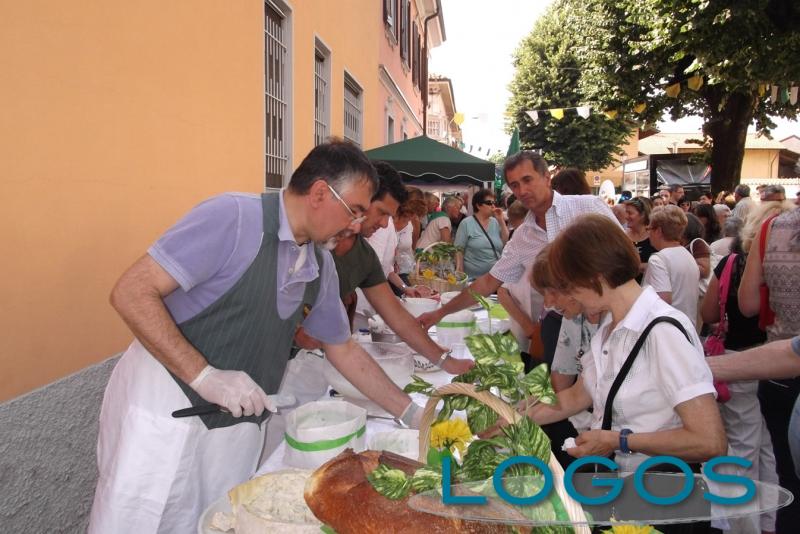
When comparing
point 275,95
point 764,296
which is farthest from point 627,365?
point 275,95

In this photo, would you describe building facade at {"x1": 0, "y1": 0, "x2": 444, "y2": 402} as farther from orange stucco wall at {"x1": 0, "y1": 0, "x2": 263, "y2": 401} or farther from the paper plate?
the paper plate

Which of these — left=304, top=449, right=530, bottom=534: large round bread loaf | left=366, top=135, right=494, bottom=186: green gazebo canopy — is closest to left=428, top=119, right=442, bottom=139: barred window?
left=366, top=135, right=494, bottom=186: green gazebo canopy

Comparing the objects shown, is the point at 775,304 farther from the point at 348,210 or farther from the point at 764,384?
the point at 348,210

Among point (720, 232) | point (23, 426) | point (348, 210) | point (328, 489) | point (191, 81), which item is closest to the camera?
point (328, 489)

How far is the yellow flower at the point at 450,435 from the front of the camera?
118cm

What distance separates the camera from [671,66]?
536 inches

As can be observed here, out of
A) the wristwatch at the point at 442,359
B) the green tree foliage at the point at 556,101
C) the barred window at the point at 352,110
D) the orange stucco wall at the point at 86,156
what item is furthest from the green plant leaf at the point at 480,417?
the green tree foliage at the point at 556,101

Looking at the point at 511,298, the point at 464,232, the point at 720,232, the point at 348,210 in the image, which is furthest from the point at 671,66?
the point at 348,210

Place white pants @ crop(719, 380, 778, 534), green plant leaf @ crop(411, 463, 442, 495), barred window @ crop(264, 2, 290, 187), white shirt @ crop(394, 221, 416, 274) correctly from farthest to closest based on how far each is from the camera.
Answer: white shirt @ crop(394, 221, 416, 274), barred window @ crop(264, 2, 290, 187), white pants @ crop(719, 380, 778, 534), green plant leaf @ crop(411, 463, 442, 495)

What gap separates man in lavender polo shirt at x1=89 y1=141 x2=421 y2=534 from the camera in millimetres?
1629

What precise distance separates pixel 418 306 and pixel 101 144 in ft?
6.27

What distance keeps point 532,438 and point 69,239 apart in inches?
102

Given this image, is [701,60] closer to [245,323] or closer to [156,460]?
[245,323]

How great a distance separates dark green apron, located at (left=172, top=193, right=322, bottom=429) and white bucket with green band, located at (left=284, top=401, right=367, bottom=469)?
323mm
